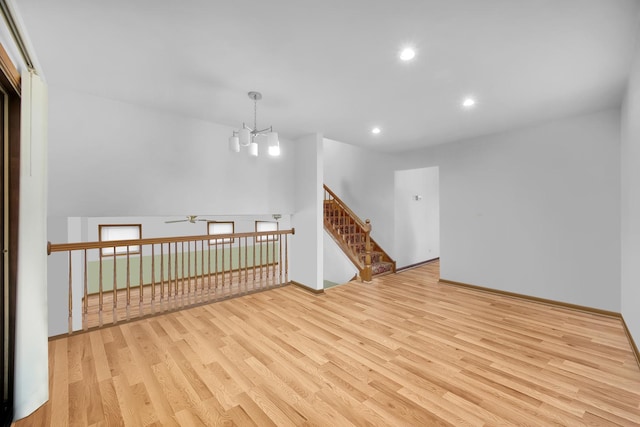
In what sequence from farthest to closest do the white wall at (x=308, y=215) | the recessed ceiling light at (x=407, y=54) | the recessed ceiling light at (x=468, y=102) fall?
the white wall at (x=308, y=215), the recessed ceiling light at (x=468, y=102), the recessed ceiling light at (x=407, y=54)

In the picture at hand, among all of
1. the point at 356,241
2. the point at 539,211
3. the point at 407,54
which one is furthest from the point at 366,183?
the point at 407,54

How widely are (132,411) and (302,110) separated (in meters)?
3.22

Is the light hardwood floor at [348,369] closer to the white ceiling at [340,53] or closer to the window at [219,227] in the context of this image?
the white ceiling at [340,53]

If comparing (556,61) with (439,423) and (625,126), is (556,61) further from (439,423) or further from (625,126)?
(439,423)

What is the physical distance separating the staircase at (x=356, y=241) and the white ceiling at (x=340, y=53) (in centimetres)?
286

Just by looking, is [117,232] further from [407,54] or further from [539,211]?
[539,211]

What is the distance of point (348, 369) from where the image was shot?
2.23 m

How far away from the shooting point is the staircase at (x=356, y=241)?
17.3ft

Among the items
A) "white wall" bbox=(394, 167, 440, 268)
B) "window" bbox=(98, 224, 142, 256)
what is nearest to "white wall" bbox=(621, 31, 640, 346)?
"white wall" bbox=(394, 167, 440, 268)

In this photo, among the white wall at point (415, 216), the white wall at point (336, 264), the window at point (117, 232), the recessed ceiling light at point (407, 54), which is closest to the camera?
the recessed ceiling light at point (407, 54)

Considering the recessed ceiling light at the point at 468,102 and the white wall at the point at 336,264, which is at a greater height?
the recessed ceiling light at the point at 468,102

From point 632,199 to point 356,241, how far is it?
4.45 meters

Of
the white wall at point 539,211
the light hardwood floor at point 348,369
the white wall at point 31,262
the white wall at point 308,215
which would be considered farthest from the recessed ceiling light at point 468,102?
the white wall at point 31,262

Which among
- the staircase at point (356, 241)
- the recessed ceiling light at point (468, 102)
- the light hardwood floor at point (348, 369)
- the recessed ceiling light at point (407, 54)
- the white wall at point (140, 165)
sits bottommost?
the light hardwood floor at point (348, 369)
